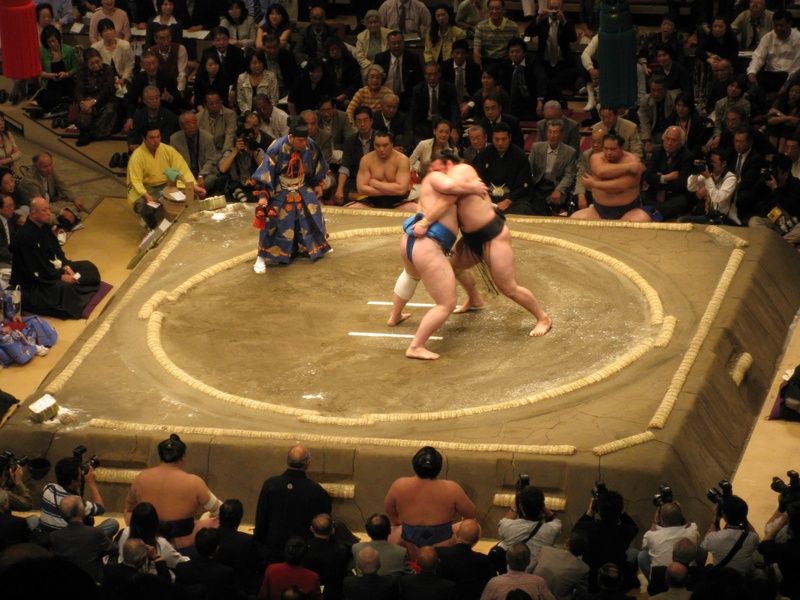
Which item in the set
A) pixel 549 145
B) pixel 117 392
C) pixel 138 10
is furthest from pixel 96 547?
pixel 138 10

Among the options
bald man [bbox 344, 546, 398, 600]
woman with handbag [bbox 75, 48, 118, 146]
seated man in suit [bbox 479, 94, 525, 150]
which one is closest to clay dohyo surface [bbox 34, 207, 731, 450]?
seated man in suit [bbox 479, 94, 525, 150]

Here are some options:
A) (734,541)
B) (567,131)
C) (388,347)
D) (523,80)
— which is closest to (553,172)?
(567,131)

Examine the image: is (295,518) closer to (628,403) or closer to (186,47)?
(628,403)

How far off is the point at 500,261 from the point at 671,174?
1966 millimetres

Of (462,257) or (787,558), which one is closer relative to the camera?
(787,558)

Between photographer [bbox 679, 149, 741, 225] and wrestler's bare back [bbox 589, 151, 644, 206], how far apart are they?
1.13 feet

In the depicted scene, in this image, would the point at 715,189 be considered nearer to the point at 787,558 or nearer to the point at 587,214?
the point at 587,214

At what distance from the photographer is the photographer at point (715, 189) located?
7.34m

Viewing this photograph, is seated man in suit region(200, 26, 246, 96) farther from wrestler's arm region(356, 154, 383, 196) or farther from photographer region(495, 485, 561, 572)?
photographer region(495, 485, 561, 572)

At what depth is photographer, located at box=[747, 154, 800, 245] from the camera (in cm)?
735

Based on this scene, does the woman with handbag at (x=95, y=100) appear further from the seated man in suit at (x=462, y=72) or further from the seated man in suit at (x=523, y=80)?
the seated man in suit at (x=523, y=80)

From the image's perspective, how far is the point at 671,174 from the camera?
24.8 ft

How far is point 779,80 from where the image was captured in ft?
27.3

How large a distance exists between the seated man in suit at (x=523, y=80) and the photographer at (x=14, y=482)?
417cm
